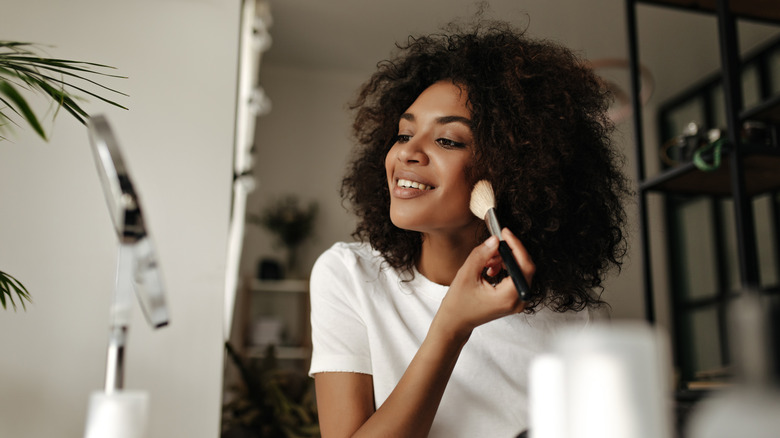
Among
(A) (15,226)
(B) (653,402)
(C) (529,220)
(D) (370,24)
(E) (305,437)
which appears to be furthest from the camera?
(D) (370,24)

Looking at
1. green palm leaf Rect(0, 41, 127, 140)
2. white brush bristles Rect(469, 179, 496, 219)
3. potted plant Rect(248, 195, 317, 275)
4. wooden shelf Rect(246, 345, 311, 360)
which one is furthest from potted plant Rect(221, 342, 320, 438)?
potted plant Rect(248, 195, 317, 275)

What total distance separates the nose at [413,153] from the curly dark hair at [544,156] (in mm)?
91

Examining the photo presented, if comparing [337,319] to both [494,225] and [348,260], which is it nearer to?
[348,260]

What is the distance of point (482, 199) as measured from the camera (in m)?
0.98

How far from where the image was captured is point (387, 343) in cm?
113

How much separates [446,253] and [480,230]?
0.08 metres

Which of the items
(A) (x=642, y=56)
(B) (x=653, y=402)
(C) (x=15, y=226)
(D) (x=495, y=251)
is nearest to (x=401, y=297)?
(D) (x=495, y=251)

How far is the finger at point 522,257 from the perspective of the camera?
78 centimetres

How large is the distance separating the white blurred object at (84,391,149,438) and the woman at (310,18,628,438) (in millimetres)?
685

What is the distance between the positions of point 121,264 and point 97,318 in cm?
111

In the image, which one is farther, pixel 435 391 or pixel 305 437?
pixel 305 437

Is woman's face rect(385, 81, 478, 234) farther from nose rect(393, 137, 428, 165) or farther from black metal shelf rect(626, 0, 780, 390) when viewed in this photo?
black metal shelf rect(626, 0, 780, 390)

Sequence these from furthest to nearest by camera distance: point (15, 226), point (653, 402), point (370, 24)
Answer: point (370, 24) → point (15, 226) → point (653, 402)

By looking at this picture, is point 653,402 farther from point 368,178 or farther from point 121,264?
point 368,178
